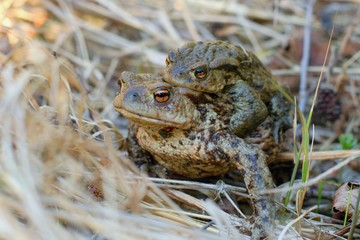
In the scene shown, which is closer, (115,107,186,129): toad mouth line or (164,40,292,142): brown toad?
(115,107,186,129): toad mouth line

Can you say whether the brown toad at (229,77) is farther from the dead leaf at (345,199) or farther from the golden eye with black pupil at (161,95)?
the dead leaf at (345,199)

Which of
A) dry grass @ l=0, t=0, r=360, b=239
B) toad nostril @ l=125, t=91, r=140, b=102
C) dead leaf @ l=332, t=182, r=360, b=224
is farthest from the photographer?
dead leaf @ l=332, t=182, r=360, b=224

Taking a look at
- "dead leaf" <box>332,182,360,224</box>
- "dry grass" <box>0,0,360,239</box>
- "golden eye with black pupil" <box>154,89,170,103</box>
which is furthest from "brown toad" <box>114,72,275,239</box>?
"dead leaf" <box>332,182,360,224</box>

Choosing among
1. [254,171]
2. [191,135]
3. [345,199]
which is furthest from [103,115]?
[345,199]

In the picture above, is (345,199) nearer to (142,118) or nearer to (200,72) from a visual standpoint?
(200,72)

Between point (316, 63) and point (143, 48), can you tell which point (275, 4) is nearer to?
point (316, 63)

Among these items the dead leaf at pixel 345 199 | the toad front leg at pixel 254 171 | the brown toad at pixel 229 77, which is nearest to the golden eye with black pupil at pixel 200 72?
the brown toad at pixel 229 77

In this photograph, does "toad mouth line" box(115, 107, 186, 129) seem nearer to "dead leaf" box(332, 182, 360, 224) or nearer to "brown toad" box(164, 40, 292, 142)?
"brown toad" box(164, 40, 292, 142)
